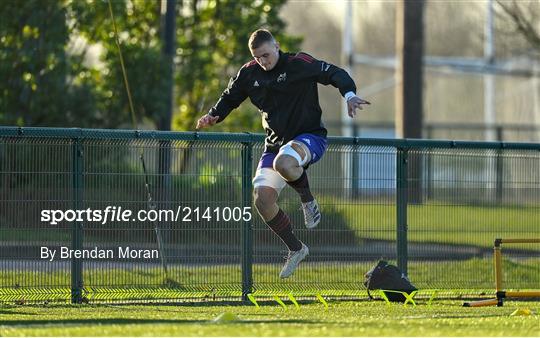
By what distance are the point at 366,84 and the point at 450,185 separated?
76.0 metres

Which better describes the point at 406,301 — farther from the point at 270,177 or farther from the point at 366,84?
the point at 366,84

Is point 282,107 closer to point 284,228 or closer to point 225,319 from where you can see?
point 284,228

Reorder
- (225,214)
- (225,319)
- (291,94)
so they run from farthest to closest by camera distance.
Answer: (225,214), (291,94), (225,319)

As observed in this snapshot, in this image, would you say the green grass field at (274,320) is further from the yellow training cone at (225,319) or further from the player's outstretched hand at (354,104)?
the player's outstretched hand at (354,104)

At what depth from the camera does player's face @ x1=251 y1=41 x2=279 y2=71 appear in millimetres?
13672

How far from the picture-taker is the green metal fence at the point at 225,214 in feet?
51.3

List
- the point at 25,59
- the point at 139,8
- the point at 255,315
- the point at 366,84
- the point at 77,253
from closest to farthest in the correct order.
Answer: the point at 255,315, the point at 77,253, the point at 25,59, the point at 139,8, the point at 366,84

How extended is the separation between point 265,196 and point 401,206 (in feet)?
11.4

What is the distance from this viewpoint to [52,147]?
51.6ft

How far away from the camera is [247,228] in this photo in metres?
16.3

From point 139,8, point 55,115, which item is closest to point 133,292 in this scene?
point 55,115

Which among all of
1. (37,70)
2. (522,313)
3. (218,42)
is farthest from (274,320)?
(218,42)

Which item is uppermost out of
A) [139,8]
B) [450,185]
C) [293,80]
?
[139,8]

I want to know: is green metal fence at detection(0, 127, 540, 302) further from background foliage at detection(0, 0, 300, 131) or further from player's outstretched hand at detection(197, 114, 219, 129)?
background foliage at detection(0, 0, 300, 131)
